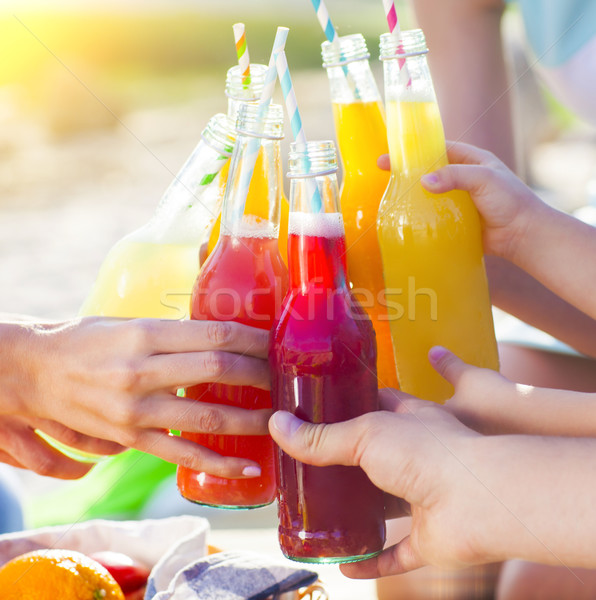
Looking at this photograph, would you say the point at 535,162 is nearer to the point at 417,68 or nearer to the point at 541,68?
the point at 541,68

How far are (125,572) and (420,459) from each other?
0.50 metres

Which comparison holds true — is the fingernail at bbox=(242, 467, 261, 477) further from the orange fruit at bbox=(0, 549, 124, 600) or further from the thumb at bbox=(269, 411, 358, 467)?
the orange fruit at bbox=(0, 549, 124, 600)

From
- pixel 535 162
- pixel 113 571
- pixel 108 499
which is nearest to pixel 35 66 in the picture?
pixel 535 162

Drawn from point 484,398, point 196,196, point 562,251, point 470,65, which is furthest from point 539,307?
point 196,196

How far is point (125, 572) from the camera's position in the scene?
40.8 inches

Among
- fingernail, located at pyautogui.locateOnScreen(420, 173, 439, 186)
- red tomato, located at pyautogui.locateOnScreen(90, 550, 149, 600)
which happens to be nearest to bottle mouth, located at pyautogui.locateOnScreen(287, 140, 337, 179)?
fingernail, located at pyautogui.locateOnScreen(420, 173, 439, 186)

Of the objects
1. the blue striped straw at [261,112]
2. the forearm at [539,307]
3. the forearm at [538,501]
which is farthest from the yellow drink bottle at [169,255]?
the forearm at [539,307]

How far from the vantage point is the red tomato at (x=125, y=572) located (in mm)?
1028

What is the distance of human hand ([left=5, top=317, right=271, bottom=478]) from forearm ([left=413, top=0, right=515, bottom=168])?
31.6 inches

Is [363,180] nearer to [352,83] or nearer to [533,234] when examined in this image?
[352,83]

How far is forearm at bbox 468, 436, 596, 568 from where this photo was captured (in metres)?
0.71

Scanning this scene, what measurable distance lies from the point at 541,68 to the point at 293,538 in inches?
42.8

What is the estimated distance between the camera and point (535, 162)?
5.40 meters

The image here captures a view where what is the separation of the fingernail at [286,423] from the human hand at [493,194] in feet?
1.04
